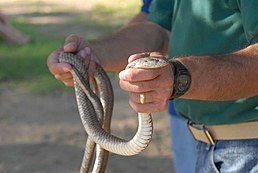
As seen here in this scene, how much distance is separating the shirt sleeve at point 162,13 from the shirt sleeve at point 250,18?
2.73 feet

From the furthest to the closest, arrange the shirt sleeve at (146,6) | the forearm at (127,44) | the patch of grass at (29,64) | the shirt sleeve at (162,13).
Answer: the patch of grass at (29,64), the shirt sleeve at (146,6), the shirt sleeve at (162,13), the forearm at (127,44)

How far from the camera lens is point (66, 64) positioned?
292 centimetres

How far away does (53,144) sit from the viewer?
6656mm

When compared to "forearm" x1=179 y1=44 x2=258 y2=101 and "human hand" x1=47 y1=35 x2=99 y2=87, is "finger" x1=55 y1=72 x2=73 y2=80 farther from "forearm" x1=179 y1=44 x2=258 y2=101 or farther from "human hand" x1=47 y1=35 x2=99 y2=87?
"forearm" x1=179 y1=44 x2=258 y2=101

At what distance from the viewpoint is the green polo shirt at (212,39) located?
2.86 m

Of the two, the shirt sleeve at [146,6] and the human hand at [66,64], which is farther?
the shirt sleeve at [146,6]

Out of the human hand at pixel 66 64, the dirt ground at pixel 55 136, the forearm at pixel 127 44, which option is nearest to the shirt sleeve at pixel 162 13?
the forearm at pixel 127 44

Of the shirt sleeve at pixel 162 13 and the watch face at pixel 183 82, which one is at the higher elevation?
the watch face at pixel 183 82

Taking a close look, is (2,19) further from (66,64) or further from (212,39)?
(212,39)

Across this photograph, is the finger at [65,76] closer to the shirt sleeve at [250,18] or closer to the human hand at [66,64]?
the human hand at [66,64]

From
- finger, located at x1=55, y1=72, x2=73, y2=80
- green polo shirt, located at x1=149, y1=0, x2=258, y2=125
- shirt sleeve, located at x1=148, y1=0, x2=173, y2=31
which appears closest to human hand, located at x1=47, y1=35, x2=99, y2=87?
finger, located at x1=55, y1=72, x2=73, y2=80

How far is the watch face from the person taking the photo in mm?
2356

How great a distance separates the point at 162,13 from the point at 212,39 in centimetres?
60

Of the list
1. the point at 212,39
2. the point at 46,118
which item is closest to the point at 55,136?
the point at 46,118
